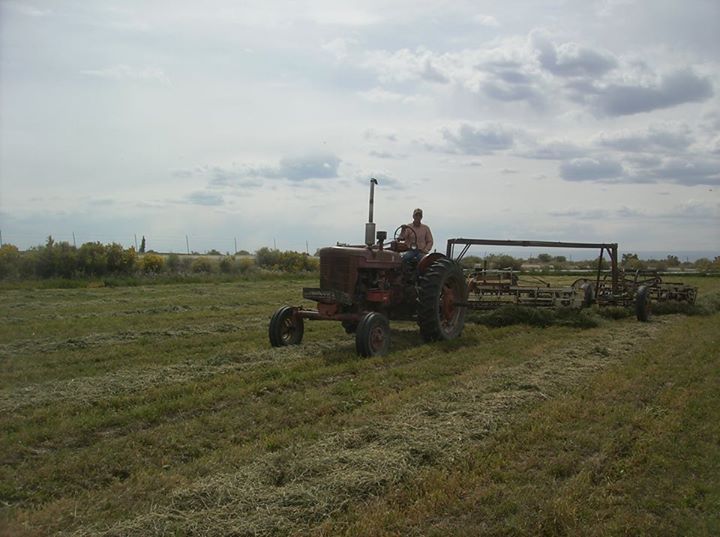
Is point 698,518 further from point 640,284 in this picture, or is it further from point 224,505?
point 640,284

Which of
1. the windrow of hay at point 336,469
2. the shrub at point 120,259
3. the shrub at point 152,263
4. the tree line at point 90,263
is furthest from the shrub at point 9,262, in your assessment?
the windrow of hay at point 336,469

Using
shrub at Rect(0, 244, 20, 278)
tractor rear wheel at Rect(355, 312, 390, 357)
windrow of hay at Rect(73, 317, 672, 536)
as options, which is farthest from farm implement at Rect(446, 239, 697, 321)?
shrub at Rect(0, 244, 20, 278)

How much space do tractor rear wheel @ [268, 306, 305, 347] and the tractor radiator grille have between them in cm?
69

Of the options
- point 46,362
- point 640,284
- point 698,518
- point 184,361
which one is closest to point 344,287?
point 184,361

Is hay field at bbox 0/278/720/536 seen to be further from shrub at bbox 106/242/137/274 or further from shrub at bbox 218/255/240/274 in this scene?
shrub at bbox 218/255/240/274

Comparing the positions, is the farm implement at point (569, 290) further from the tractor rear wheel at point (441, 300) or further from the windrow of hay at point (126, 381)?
the windrow of hay at point (126, 381)

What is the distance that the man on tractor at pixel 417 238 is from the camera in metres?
9.89

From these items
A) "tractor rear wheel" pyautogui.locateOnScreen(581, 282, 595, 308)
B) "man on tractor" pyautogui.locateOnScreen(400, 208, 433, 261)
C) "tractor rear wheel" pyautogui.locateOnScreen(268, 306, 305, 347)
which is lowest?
"tractor rear wheel" pyautogui.locateOnScreen(268, 306, 305, 347)

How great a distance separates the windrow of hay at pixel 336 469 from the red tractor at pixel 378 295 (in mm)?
2542

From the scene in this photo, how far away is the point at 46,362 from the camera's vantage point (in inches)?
311

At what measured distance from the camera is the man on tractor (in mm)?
9887

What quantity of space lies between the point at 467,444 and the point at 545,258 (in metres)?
43.9

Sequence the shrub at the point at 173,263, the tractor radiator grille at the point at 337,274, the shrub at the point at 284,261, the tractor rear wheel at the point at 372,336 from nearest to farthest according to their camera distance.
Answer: the tractor rear wheel at the point at 372,336 → the tractor radiator grille at the point at 337,274 → the shrub at the point at 173,263 → the shrub at the point at 284,261

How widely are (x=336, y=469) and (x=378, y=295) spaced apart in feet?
16.0
